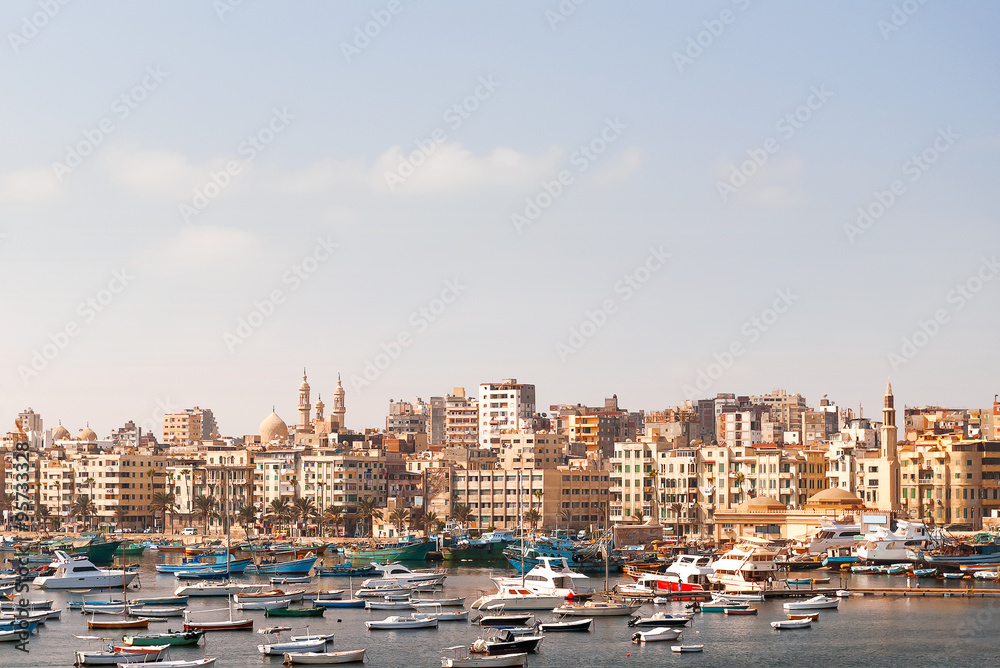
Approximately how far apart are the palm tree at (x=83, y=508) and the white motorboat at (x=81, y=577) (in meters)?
82.8

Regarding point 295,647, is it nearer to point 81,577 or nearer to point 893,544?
point 81,577

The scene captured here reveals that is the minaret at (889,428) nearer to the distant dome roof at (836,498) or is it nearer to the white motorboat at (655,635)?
the distant dome roof at (836,498)

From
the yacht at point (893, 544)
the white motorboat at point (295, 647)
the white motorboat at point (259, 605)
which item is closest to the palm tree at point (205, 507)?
the yacht at point (893, 544)

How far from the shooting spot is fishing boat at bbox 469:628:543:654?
69688 mm

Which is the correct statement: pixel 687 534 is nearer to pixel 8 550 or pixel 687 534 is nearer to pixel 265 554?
pixel 265 554

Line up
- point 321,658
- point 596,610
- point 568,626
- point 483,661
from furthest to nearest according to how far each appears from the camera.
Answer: point 596,610 < point 568,626 < point 321,658 < point 483,661

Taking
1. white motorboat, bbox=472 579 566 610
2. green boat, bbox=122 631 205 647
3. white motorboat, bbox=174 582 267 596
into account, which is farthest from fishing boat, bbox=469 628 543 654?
white motorboat, bbox=174 582 267 596

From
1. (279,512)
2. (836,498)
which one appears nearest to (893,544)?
(836,498)

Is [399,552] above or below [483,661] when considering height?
below

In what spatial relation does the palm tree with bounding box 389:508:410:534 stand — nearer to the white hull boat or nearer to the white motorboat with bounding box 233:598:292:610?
the white motorboat with bounding box 233:598:292:610

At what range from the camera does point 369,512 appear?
167500 millimetres

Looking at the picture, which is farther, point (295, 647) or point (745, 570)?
point (745, 570)

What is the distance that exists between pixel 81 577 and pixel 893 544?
193ft

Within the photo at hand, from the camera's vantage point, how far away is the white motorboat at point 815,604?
286ft
